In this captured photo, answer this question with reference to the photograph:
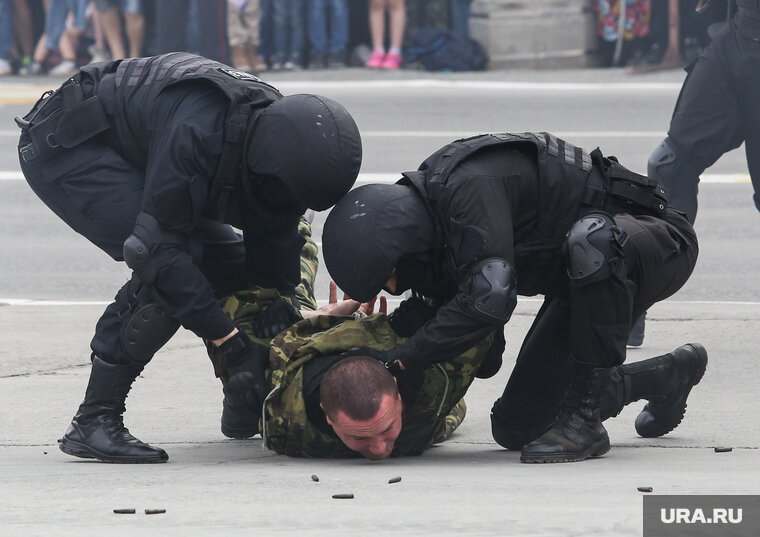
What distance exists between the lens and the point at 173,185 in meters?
4.05

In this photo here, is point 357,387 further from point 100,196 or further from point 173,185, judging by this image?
point 100,196

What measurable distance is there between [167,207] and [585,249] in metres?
1.19

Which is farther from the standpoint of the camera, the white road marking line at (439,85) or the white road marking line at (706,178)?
the white road marking line at (439,85)

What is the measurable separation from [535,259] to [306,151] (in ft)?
2.55

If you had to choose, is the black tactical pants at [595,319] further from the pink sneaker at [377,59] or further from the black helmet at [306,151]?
the pink sneaker at [377,59]

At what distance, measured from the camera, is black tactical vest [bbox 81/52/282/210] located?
13.7ft

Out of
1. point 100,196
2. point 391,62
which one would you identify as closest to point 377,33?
point 391,62

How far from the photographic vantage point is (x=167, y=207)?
4.08 meters

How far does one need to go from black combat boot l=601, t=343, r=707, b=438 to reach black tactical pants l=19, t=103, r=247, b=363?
4.48ft

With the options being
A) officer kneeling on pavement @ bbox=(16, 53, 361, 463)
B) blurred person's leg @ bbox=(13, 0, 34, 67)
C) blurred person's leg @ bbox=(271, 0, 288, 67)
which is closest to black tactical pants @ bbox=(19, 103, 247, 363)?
officer kneeling on pavement @ bbox=(16, 53, 361, 463)

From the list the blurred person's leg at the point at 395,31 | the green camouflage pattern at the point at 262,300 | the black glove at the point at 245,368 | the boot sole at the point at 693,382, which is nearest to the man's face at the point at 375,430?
the black glove at the point at 245,368

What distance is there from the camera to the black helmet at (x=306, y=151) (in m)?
4.10

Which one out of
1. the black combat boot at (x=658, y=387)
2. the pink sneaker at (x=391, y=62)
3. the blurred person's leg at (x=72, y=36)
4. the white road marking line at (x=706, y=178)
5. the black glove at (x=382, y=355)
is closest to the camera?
the black glove at (x=382, y=355)

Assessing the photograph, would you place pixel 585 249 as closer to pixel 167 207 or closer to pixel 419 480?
pixel 419 480
